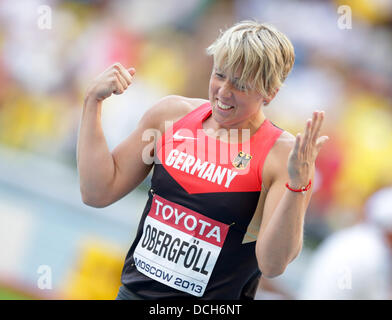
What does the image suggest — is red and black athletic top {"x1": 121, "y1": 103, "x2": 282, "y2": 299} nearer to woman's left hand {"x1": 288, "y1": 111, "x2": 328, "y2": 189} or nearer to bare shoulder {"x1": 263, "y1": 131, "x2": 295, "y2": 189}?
bare shoulder {"x1": 263, "y1": 131, "x2": 295, "y2": 189}

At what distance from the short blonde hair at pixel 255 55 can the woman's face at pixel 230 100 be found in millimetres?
27

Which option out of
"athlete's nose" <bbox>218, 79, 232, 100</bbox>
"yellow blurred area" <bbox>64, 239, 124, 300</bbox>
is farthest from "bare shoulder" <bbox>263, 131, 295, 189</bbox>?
"yellow blurred area" <bbox>64, 239, 124, 300</bbox>

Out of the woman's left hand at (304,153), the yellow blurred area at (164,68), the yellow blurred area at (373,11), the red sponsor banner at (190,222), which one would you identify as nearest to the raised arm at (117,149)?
the red sponsor banner at (190,222)

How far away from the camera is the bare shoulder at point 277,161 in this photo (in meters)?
2.38

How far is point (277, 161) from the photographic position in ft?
7.88

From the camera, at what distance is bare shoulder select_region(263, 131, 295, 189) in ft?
7.81

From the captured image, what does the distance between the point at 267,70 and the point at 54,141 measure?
472 cm

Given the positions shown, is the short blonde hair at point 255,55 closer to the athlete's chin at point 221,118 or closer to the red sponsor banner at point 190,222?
the athlete's chin at point 221,118

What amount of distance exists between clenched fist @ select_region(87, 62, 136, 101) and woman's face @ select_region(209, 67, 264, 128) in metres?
0.35

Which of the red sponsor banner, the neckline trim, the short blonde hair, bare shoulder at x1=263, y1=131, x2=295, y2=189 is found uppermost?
the short blonde hair

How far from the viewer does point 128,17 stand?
22.7ft

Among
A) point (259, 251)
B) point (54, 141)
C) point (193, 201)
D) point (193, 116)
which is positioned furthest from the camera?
point (54, 141)
